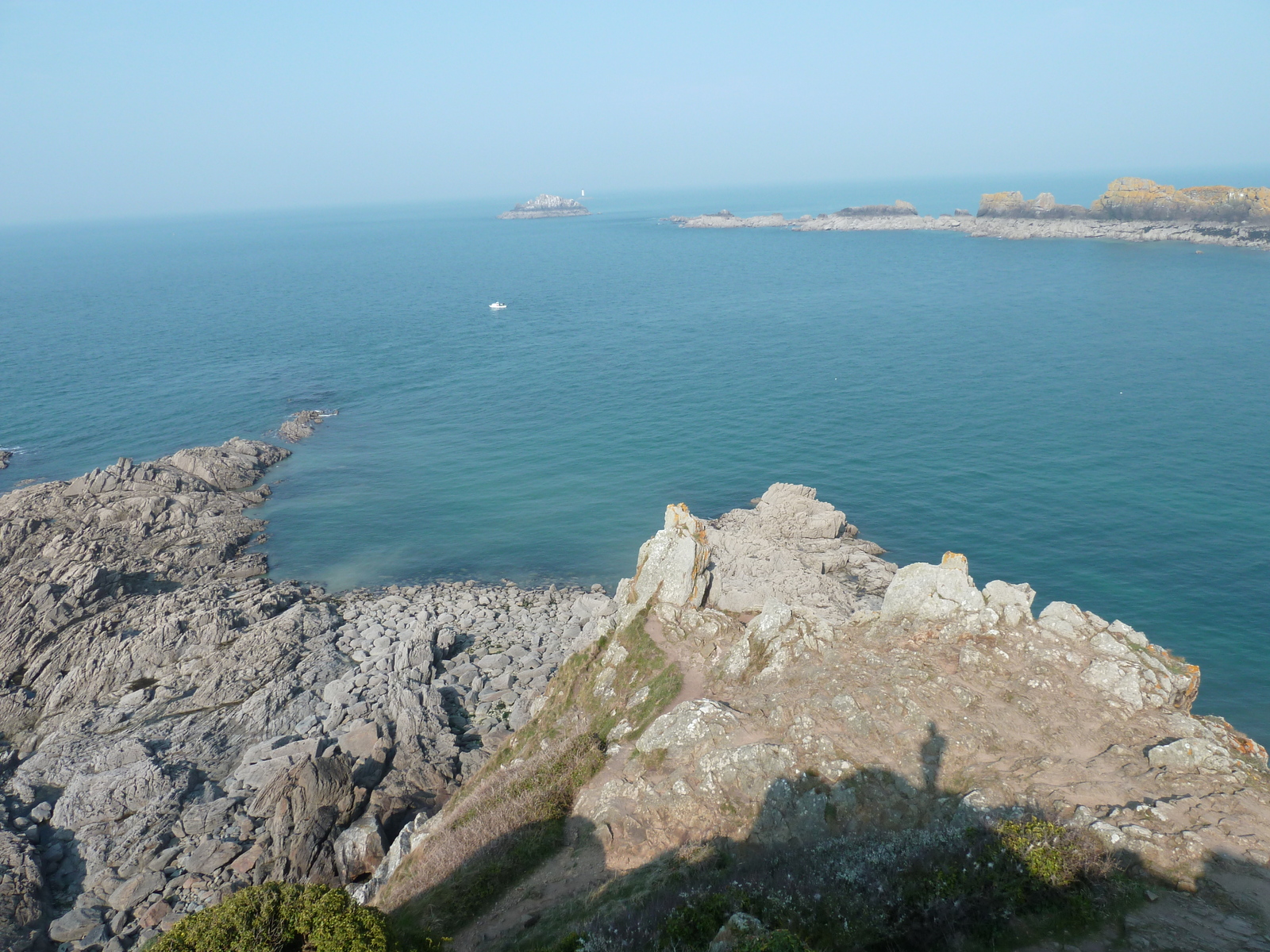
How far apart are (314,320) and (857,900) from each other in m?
122

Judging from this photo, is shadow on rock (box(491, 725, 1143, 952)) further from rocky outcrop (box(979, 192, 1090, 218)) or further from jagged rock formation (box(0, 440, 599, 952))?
rocky outcrop (box(979, 192, 1090, 218))

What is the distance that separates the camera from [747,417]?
68062 mm

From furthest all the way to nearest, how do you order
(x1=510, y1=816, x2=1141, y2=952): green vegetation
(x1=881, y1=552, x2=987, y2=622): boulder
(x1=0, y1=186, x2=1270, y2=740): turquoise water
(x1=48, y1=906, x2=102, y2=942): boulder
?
(x1=0, y1=186, x2=1270, y2=740): turquoise water → (x1=881, y1=552, x2=987, y2=622): boulder → (x1=48, y1=906, x2=102, y2=942): boulder → (x1=510, y1=816, x2=1141, y2=952): green vegetation

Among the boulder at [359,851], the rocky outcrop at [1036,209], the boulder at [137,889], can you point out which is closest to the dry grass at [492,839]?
the boulder at [359,851]

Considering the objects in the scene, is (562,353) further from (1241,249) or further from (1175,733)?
(1241,249)

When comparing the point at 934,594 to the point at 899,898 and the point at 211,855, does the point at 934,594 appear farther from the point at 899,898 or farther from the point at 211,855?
the point at 211,855

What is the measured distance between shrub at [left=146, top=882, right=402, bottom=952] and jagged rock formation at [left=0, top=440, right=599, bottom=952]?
1104 cm

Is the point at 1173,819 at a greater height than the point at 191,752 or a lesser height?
greater

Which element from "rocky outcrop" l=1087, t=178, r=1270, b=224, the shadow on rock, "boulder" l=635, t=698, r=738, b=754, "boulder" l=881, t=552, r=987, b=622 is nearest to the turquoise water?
"boulder" l=881, t=552, r=987, b=622

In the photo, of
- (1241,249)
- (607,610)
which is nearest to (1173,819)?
(607,610)

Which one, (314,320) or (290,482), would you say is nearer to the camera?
(290,482)

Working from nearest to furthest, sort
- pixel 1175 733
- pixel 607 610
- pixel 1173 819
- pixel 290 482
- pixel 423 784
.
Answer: pixel 1173 819
pixel 1175 733
pixel 423 784
pixel 607 610
pixel 290 482

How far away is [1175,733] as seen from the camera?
18375mm

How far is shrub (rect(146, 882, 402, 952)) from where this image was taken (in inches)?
492
